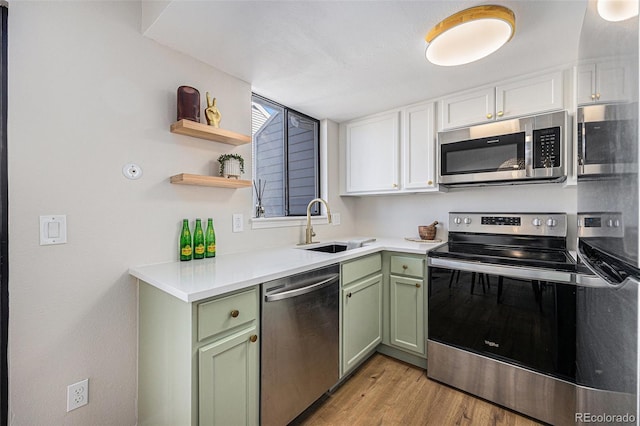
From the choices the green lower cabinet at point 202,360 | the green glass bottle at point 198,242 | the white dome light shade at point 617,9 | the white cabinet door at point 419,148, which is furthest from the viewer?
the white cabinet door at point 419,148

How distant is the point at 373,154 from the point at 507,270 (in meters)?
1.52

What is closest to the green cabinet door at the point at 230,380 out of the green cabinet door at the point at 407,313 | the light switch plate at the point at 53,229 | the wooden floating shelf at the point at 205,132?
the light switch plate at the point at 53,229

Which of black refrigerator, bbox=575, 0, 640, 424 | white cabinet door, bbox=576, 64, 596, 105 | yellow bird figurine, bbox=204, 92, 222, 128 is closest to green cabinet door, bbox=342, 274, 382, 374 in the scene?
black refrigerator, bbox=575, 0, 640, 424

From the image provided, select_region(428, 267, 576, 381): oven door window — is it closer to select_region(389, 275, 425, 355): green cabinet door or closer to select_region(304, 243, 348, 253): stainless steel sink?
select_region(389, 275, 425, 355): green cabinet door

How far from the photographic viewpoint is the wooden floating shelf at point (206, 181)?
152 cm

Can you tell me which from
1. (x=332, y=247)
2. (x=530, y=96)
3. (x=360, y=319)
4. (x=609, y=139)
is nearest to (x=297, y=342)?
(x=360, y=319)

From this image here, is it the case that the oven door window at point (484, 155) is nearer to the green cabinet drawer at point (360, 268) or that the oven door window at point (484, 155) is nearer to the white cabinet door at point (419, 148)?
the white cabinet door at point (419, 148)

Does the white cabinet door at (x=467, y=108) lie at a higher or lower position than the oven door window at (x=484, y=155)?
higher

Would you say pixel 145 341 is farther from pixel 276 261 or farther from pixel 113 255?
pixel 276 261

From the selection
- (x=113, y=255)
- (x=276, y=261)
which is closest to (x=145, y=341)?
(x=113, y=255)

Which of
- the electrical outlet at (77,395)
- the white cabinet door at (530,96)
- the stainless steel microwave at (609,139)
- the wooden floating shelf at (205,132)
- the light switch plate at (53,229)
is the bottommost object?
the electrical outlet at (77,395)

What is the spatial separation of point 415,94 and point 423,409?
2251mm

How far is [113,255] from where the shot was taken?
4.48 feet

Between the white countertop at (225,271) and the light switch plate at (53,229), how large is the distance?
325mm
